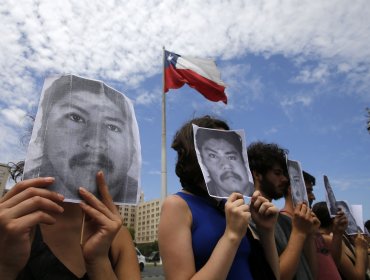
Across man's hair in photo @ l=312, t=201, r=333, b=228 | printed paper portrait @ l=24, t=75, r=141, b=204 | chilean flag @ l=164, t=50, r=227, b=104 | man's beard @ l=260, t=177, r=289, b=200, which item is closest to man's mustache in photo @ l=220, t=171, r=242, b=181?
printed paper portrait @ l=24, t=75, r=141, b=204

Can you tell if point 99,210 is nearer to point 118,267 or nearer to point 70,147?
point 70,147

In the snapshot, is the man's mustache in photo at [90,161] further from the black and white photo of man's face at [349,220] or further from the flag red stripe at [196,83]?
the flag red stripe at [196,83]

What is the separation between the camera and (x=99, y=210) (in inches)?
46.6

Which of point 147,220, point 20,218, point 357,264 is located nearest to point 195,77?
point 357,264

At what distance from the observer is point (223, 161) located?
1830 millimetres

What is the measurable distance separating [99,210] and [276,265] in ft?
3.97

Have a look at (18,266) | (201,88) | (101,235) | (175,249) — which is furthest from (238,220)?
(201,88)

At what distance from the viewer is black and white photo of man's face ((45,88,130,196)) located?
122 cm

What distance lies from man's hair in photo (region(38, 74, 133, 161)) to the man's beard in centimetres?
175

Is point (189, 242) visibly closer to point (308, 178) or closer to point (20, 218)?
point (20, 218)

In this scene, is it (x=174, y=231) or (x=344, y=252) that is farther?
(x=344, y=252)

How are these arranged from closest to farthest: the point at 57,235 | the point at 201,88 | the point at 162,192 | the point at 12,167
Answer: the point at 57,235, the point at 12,167, the point at 162,192, the point at 201,88

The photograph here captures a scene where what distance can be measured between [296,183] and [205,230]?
1293 millimetres

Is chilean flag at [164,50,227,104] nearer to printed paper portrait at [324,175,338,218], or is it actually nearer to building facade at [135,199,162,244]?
printed paper portrait at [324,175,338,218]
